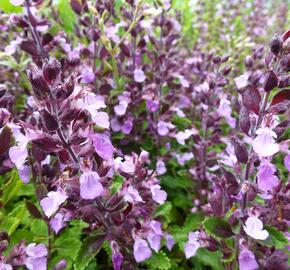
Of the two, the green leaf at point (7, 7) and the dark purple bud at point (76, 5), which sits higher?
the dark purple bud at point (76, 5)

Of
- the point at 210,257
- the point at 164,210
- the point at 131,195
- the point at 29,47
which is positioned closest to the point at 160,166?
the point at 164,210

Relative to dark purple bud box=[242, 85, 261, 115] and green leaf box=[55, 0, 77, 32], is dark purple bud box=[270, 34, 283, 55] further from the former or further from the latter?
green leaf box=[55, 0, 77, 32]

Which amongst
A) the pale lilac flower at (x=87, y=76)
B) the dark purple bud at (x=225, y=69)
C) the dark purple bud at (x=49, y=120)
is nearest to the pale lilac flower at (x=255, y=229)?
the dark purple bud at (x=49, y=120)

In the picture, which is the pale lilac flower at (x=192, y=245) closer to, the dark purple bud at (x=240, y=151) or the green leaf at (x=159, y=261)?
the green leaf at (x=159, y=261)

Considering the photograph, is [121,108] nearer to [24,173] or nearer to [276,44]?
[24,173]

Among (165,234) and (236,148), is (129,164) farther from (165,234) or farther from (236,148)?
(165,234)
